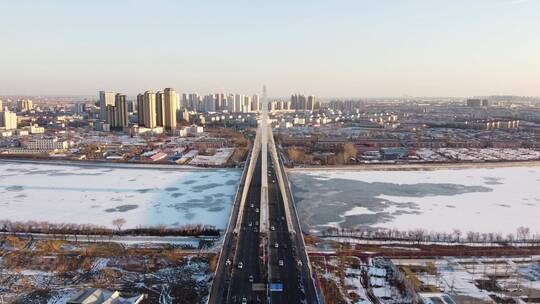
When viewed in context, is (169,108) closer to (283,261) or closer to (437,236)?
(437,236)

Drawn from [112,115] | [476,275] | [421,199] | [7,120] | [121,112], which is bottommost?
[476,275]

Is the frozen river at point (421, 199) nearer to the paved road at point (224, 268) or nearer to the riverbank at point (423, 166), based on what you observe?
the riverbank at point (423, 166)

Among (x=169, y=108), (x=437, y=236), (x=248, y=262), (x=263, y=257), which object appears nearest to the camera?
(x=248, y=262)

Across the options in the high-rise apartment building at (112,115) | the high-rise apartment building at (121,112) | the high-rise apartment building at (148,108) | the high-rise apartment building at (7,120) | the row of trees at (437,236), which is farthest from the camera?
the high-rise apartment building at (112,115)

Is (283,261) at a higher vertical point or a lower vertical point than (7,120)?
lower

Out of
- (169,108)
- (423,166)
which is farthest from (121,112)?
(423,166)

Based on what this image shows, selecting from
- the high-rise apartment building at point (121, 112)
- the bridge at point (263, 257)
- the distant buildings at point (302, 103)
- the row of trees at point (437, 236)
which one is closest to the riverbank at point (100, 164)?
the bridge at point (263, 257)

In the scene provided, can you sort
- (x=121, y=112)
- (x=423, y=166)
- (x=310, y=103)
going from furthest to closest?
(x=310, y=103) < (x=121, y=112) < (x=423, y=166)
